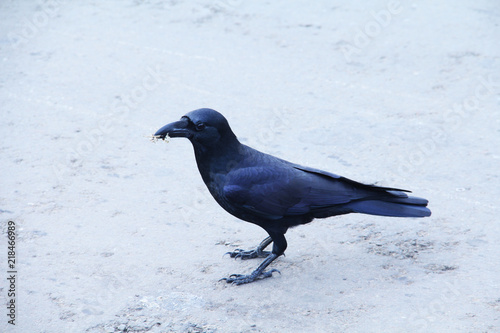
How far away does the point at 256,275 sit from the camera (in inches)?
163

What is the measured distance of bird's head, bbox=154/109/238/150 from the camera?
4.04 metres

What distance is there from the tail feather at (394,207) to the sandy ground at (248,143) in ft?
1.13

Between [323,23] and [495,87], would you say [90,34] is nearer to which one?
[323,23]

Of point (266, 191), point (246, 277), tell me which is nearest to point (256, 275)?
point (246, 277)

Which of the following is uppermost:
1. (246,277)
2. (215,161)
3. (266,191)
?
(215,161)

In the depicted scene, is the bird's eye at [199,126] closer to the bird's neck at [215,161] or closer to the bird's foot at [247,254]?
the bird's neck at [215,161]

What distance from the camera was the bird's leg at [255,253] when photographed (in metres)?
4.36

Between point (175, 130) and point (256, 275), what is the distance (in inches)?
43.0

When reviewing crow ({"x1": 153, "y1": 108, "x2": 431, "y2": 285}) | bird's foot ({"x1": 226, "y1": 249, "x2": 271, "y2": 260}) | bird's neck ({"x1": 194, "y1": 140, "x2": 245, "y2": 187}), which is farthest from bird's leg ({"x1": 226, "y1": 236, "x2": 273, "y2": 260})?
bird's neck ({"x1": 194, "y1": 140, "x2": 245, "y2": 187})

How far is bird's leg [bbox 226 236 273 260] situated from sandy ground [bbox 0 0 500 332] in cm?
7

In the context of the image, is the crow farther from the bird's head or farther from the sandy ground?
the sandy ground

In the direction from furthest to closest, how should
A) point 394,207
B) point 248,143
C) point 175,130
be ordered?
point 248,143
point 394,207
point 175,130

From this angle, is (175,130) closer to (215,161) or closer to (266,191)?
(215,161)

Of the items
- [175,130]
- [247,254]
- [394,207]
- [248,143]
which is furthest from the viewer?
[248,143]
